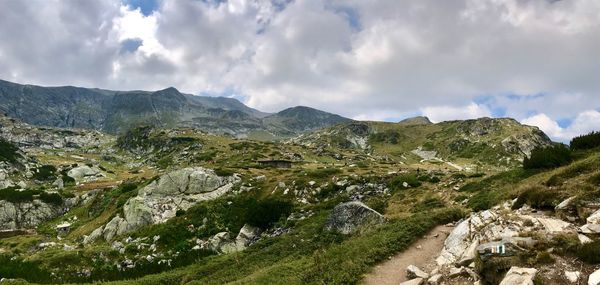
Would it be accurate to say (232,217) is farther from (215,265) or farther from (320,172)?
(320,172)

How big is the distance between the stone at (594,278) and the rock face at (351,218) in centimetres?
1906

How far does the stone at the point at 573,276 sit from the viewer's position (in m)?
12.6

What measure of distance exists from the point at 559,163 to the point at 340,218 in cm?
1980

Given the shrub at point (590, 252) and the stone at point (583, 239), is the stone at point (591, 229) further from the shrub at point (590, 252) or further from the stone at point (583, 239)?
the shrub at point (590, 252)

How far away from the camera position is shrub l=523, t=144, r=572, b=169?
33.5 m

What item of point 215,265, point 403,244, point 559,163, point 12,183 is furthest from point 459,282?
point 12,183

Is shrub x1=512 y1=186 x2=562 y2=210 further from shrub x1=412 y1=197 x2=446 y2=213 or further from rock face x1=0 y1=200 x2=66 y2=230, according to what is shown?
rock face x1=0 y1=200 x2=66 y2=230

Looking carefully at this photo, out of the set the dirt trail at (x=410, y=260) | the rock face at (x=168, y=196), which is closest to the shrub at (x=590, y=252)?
the dirt trail at (x=410, y=260)

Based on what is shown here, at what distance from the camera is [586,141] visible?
122 feet

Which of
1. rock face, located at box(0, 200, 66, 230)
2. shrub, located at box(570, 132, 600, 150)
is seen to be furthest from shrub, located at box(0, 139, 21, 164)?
shrub, located at box(570, 132, 600, 150)

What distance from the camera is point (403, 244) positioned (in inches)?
895

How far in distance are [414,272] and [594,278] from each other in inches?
302

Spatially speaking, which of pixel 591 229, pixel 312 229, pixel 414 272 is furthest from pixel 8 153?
pixel 591 229

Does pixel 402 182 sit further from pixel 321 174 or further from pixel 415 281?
pixel 415 281
